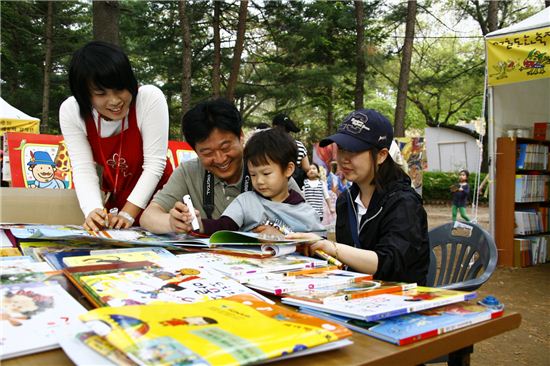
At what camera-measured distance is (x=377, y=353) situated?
700 millimetres

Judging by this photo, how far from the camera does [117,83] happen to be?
1.82m

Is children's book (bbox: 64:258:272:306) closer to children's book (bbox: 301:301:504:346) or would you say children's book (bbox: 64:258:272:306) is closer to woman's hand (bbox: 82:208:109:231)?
children's book (bbox: 301:301:504:346)

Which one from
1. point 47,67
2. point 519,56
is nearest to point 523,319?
point 519,56

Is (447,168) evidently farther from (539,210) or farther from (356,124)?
(356,124)

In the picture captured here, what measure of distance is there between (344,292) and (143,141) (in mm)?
1386

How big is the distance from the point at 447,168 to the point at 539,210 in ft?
53.3

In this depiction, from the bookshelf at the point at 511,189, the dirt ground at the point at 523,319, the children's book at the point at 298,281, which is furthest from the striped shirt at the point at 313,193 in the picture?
the children's book at the point at 298,281

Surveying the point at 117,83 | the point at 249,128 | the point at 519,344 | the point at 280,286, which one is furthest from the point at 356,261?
the point at 249,128

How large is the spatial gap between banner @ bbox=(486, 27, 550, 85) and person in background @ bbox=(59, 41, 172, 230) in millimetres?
4309

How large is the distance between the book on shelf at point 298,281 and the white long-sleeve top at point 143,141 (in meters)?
1.07

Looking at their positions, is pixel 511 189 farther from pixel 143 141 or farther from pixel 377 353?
pixel 377 353

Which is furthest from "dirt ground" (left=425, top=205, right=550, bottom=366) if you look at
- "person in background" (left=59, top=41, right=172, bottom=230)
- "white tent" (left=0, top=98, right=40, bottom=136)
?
"white tent" (left=0, top=98, right=40, bottom=136)

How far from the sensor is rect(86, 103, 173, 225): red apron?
80.7 inches

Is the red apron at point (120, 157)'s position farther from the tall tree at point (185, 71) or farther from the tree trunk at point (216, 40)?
the tree trunk at point (216, 40)
